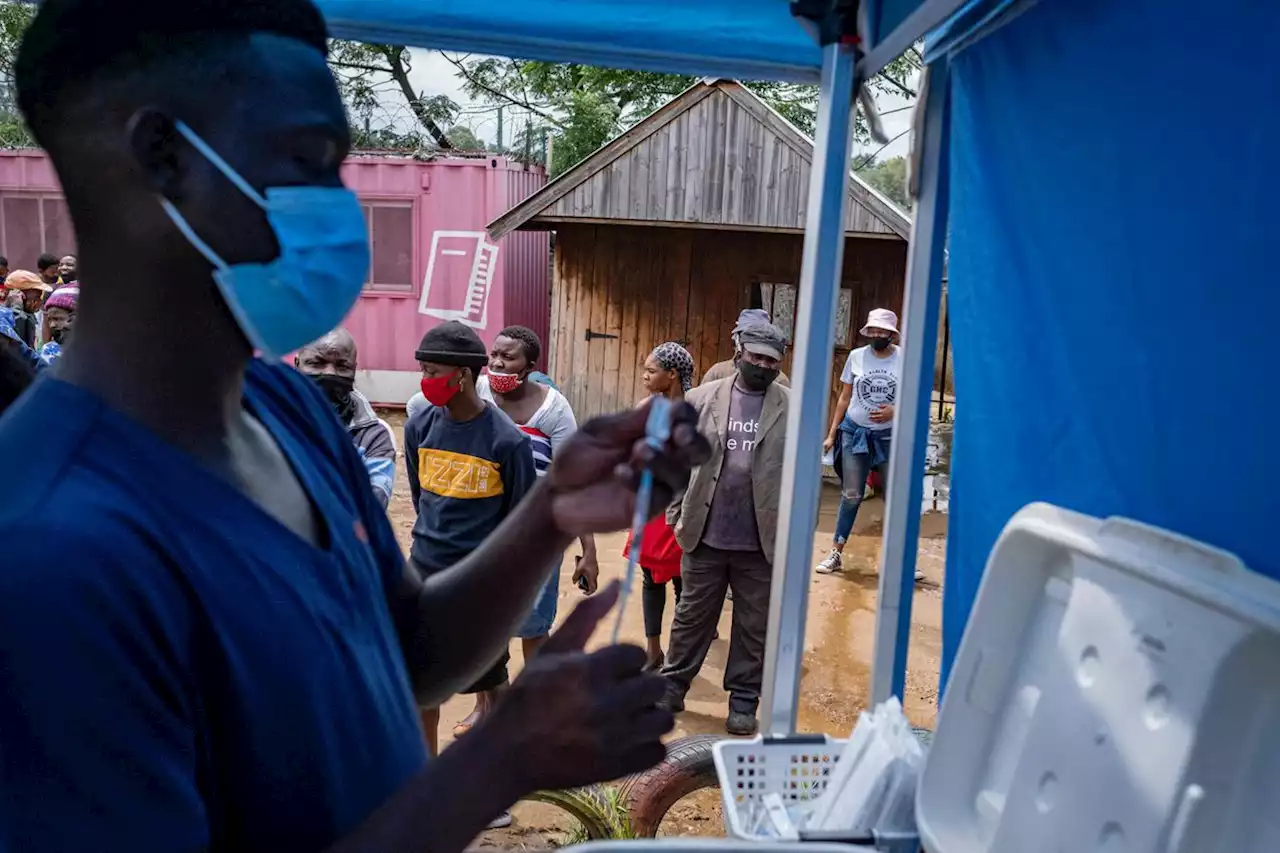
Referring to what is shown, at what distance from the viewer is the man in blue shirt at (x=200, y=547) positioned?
27.0 inches

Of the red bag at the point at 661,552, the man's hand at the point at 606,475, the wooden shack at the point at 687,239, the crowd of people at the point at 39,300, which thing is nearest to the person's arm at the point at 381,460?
the red bag at the point at 661,552

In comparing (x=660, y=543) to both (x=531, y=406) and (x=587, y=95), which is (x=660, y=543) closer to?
(x=531, y=406)

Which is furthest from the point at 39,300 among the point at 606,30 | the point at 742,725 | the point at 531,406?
the point at 606,30

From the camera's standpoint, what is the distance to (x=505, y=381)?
4.30m

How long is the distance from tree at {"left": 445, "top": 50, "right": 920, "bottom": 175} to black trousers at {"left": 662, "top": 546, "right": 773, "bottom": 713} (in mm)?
11998

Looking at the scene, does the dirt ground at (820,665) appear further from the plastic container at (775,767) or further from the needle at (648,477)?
the needle at (648,477)

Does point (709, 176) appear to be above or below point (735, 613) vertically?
above

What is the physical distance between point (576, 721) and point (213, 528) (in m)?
0.37

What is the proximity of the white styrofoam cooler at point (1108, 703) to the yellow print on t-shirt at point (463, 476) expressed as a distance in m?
2.24

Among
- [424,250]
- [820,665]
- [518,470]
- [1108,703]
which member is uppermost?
[424,250]

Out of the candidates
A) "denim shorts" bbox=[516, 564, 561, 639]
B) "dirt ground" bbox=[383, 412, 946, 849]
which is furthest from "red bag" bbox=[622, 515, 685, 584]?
"denim shorts" bbox=[516, 564, 561, 639]

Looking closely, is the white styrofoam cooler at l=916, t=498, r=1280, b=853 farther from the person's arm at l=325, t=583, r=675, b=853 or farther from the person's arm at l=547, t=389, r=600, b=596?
the person's arm at l=547, t=389, r=600, b=596

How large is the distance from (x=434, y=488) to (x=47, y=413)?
2988mm

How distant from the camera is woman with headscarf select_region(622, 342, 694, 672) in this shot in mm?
4711
